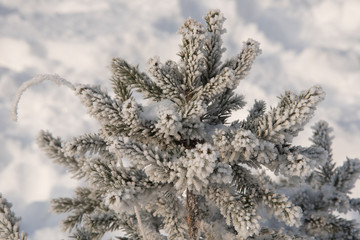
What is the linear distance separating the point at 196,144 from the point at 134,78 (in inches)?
34.8

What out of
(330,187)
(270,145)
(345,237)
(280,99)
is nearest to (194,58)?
(280,99)

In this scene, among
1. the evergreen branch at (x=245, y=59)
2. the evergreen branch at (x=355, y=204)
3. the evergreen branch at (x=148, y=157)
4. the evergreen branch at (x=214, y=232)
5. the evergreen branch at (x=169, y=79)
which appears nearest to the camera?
the evergreen branch at (x=148, y=157)

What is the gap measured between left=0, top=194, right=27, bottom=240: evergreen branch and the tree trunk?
1.46 meters

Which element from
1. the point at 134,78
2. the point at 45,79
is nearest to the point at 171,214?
the point at 134,78

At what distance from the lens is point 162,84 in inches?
106

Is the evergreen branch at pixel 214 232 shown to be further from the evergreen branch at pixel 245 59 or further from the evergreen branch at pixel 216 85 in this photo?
the evergreen branch at pixel 245 59

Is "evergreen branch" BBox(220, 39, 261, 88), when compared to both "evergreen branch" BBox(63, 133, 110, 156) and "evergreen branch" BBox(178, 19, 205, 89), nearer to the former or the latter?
"evergreen branch" BBox(178, 19, 205, 89)

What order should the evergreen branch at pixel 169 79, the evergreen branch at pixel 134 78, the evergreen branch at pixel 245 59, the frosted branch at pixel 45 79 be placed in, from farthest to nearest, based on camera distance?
the evergreen branch at pixel 134 78 < the evergreen branch at pixel 245 59 < the evergreen branch at pixel 169 79 < the frosted branch at pixel 45 79

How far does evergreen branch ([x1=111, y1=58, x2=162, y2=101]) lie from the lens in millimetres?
2910

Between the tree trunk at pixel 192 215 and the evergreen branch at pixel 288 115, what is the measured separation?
1006 millimetres

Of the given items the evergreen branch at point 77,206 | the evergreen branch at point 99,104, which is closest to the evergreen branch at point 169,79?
the evergreen branch at point 99,104

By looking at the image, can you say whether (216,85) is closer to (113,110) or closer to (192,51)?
(192,51)

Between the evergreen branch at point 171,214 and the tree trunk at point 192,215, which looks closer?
the evergreen branch at point 171,214

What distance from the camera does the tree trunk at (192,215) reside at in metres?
2.95
